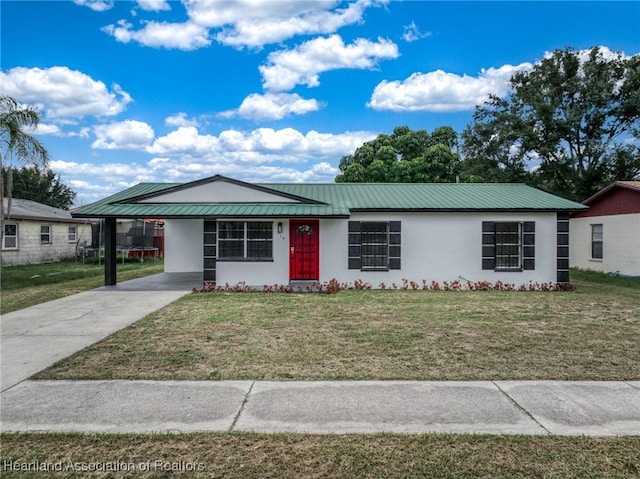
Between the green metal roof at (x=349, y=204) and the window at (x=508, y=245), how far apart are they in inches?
25.0

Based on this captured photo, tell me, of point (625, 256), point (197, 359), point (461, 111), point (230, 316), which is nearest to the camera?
point (197, 359)

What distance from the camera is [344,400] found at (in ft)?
14.1

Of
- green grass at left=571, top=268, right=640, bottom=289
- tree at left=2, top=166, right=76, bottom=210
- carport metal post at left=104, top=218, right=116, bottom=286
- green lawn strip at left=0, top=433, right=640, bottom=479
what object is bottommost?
green lawn strip at left=0, top=433, right=640, bottom=479

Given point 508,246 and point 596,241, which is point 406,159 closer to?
point 596,241

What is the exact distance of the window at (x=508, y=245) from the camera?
1329 cm


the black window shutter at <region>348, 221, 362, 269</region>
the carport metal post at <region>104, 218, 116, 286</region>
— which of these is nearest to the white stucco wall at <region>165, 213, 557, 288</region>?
the black window shutter at <region>348, 221, 362, 269</region>

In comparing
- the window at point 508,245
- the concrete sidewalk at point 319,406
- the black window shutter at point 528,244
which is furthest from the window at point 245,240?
the black window shutter at point 528,244

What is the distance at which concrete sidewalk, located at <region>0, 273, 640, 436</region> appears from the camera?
373 cm

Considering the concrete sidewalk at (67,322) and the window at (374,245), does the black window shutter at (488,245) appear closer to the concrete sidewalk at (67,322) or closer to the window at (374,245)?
the window at (374,245)

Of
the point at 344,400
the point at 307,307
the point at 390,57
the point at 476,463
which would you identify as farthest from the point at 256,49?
the point at 476,463

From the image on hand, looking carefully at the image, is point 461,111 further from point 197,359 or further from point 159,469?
point 159,469

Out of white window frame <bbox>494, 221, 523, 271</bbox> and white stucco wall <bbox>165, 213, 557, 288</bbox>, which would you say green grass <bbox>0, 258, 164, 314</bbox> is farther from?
white window frame <bbox>494, 221, 523, 271</bbox>

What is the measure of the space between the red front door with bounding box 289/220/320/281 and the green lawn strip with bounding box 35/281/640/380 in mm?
2661

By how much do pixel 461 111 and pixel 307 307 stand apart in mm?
23781
